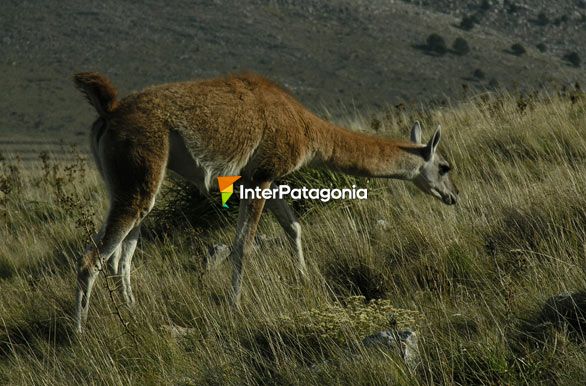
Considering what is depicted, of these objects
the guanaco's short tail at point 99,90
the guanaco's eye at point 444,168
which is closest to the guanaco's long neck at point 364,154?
the guanaco's eye at point 444,168

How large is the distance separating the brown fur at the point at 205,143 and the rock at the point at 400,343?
1.99m

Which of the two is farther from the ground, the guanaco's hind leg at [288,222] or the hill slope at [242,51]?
the guanaco's hind leg at [288,222]

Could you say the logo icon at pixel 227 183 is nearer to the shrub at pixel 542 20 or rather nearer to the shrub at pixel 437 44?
the shrub at pixel 437 44

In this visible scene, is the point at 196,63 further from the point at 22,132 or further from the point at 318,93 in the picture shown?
the point at 22,132

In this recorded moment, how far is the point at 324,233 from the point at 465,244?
5.65 ft

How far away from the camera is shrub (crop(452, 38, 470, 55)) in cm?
10131

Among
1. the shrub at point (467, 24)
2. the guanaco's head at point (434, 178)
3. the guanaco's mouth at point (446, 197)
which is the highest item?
the guanaco's head at point (434, 178)

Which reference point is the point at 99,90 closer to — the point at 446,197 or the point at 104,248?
the point at 104,248

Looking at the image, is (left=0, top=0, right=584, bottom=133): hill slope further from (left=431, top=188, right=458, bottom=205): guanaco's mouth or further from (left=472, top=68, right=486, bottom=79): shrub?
(left=431, top=188, right=458, bottom=205): guanaco's mouth

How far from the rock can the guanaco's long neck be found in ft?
11.0

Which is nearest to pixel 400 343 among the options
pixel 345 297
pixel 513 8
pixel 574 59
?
pixel 345 297

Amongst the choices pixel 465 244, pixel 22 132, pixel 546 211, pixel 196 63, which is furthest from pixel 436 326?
pixel 196 63

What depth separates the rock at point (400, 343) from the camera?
5.13 m

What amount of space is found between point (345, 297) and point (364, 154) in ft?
7.37
